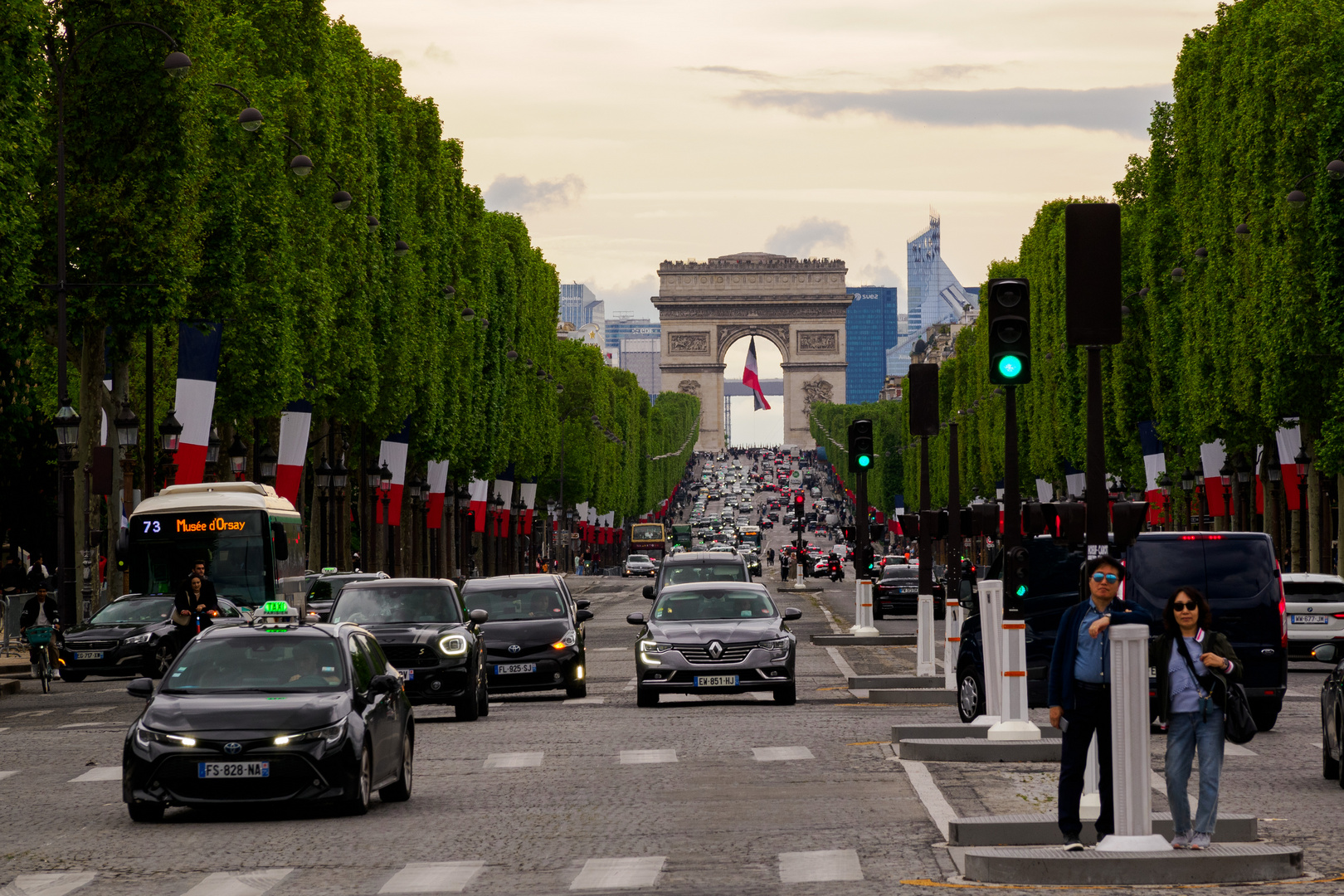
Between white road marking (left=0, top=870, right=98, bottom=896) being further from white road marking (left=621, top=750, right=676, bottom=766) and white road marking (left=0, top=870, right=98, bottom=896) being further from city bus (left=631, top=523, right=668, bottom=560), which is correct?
city bus (left=631, top=523, right=668, bottom=560)

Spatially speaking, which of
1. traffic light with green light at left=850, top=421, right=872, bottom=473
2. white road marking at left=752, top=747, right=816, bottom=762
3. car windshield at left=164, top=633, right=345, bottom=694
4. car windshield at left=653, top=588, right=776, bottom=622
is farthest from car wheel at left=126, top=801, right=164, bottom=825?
traffic light with green light at left=850, top=421, right=872, bottom=473

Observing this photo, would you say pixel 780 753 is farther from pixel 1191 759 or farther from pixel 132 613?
pixel 132 613

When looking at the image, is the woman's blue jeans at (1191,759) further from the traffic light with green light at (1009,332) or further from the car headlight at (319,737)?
the traffic light with green light at (1009,332)

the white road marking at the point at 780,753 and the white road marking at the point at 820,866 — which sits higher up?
the white road marking at the point at 820,866

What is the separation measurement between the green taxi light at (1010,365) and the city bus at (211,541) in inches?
781

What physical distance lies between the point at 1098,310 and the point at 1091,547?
161 cm

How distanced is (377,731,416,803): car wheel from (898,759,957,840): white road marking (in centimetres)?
370

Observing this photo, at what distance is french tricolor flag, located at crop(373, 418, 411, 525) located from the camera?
58.2 m

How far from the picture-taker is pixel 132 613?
3344 centimetres

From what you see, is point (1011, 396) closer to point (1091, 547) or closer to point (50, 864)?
point (1091, 547)

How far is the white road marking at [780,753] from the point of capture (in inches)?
735

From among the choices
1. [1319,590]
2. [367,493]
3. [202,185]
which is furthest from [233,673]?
[367,493]

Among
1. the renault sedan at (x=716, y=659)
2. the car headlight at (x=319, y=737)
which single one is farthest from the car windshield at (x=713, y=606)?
the car headlight at (x=319, y=737)

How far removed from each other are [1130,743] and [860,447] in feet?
88.8
